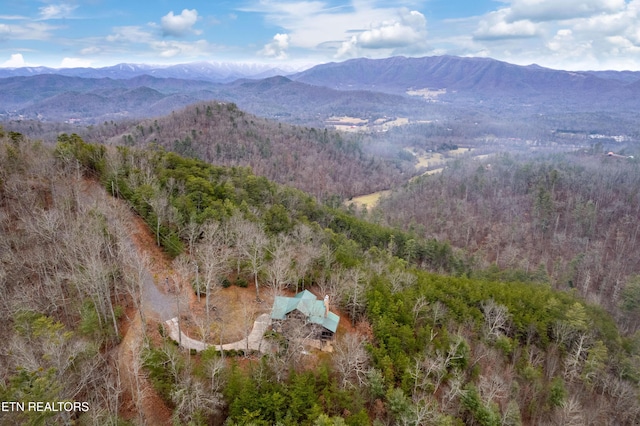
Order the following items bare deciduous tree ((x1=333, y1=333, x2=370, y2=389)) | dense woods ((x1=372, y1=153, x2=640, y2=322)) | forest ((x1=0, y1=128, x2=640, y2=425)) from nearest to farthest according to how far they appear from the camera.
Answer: forest ((x1=0, y1=128, x2=640, y2=425))
bare deciduous tree ((x1=333, y1=333, x2=370, y2=389))
dense woods ((x1=372, y1=153, x2=640, y2=322))

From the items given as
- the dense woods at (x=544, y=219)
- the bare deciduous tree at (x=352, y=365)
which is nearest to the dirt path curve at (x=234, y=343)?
the bare deciduous tree at (x=352, y=365)

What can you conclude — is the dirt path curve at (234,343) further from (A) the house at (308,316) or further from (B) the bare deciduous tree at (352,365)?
(B) the bare deciduous tree at (352,365)

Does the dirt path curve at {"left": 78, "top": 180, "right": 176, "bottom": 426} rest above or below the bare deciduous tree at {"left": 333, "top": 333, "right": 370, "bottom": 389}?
above

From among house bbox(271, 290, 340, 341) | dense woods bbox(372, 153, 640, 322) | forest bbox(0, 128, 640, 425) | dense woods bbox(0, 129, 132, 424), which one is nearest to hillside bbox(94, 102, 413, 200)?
dense woods bbox(372, 153, 640, 322)

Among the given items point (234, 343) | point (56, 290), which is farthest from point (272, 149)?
point (234, 343)

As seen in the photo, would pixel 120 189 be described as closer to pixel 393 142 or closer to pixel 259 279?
pixel 259 279

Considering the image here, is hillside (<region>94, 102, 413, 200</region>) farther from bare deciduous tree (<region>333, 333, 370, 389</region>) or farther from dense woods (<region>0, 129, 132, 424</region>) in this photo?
bare deciduous tree (<region>333, 333, 370, 389</region>)
